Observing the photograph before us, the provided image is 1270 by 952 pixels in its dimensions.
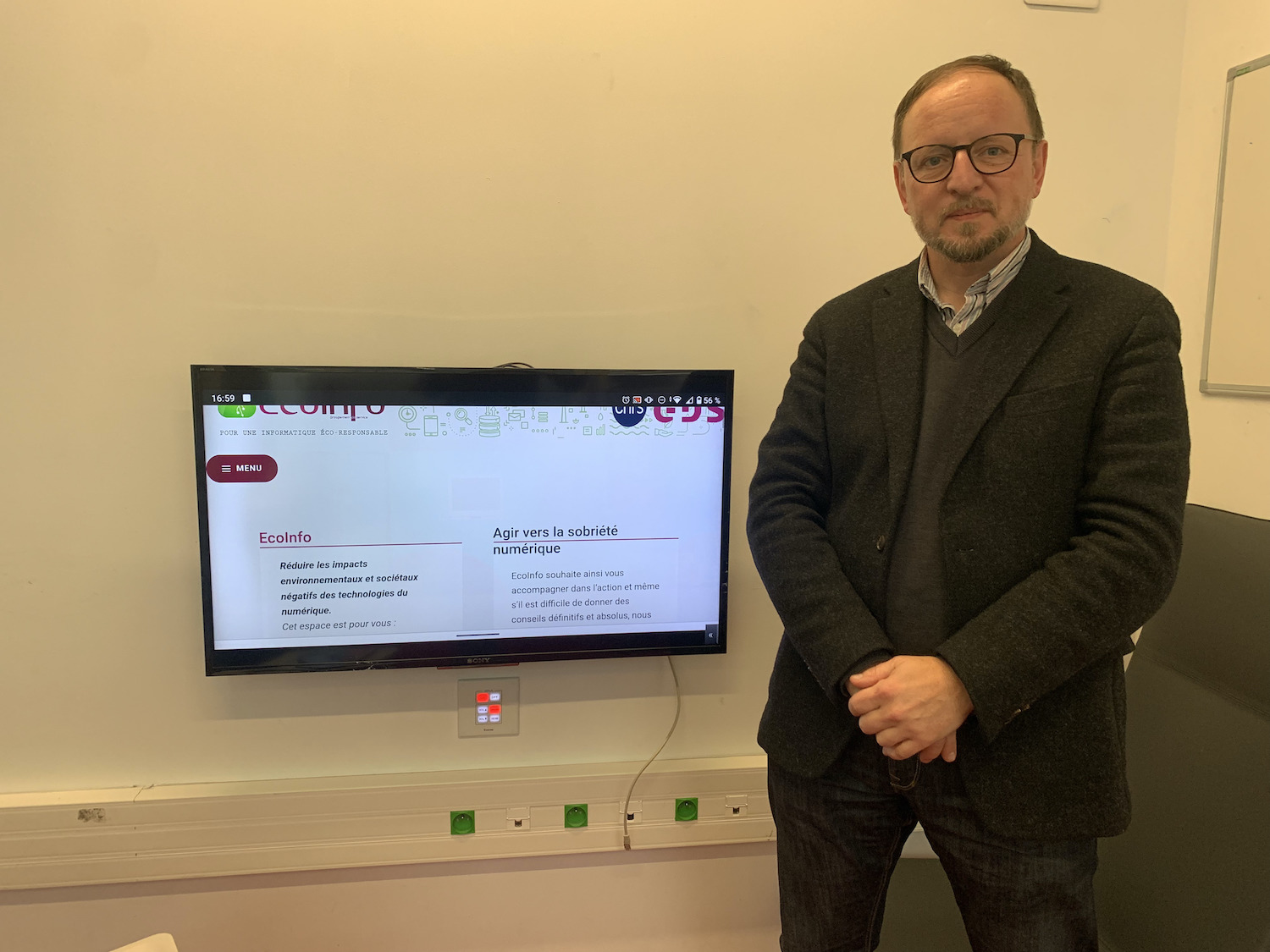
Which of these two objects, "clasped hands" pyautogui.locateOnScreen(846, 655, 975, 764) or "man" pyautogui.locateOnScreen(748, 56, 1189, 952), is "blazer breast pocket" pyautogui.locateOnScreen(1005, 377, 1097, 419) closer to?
"man" pyautogui.locateOnScreen(748, 56, 1189, 952)

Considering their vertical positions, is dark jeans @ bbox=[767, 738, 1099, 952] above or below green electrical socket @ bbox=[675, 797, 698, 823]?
above

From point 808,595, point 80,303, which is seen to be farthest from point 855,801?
point 80,303

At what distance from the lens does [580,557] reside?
172 centimetres

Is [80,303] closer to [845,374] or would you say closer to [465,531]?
[465,531]

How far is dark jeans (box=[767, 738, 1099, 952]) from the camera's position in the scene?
3.71 ft

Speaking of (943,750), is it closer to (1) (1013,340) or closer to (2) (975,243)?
(1) (1013,340)

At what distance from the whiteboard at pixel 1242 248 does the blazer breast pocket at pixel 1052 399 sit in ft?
3.14

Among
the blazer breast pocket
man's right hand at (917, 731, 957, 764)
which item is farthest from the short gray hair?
man's right hand at (917, 731, 957, 764)

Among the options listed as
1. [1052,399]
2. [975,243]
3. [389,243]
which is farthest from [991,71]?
[389,243]

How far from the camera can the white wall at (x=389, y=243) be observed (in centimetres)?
163

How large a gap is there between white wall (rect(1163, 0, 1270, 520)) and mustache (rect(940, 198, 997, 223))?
101cm

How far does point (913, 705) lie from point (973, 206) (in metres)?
0.79

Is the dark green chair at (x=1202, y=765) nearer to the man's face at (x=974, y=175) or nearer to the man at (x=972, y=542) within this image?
the man at (x=972, y=542)

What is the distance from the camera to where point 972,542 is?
113cm
